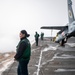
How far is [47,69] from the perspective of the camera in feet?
40.5

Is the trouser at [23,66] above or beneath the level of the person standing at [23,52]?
beneath

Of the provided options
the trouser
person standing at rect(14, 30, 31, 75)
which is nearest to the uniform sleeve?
person standing at rect(14, 30, 31, 75)

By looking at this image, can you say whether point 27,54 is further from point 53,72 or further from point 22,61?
point 53,72

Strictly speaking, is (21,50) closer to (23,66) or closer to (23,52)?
(23,52)

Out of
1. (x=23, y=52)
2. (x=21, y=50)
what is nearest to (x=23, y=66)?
(x=23, y=52)

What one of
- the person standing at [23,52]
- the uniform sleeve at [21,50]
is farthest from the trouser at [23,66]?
the uniform sleeve at [21,50]

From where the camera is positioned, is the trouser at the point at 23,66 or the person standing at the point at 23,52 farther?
the trouser at the point at 23,66

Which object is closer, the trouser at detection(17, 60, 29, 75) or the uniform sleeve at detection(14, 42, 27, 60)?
the uniform sleeve at detection(14, 42, 27, 60)

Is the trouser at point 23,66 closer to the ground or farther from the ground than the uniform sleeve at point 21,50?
closer to the ground

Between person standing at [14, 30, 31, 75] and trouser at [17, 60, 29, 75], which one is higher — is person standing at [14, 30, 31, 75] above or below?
above

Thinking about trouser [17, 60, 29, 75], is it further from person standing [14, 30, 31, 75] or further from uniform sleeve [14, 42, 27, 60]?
uniform sleeve [14, 42, 27, 60]

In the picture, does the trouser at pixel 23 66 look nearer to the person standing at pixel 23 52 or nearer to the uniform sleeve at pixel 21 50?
the person standing at pixel 23 52

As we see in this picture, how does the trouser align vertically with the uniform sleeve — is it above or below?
below

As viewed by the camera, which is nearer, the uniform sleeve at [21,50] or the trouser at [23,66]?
the uniform sleeve at [21,50]
